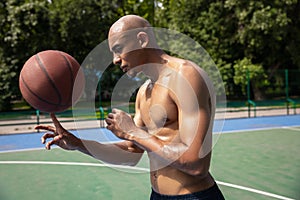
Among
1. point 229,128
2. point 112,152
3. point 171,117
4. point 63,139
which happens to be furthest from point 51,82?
point 229,128

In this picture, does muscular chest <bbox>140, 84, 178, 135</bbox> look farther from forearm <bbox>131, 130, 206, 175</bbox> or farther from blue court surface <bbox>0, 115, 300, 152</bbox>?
blue court surface <bbox>0, 115, 300, 152</bbox>

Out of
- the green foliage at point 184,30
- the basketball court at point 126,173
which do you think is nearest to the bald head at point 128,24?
the basketball court at point 126,173

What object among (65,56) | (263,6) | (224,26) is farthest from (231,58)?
(65,56)

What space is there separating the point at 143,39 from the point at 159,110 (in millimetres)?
391

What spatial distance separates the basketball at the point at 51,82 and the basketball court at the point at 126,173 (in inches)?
53.8

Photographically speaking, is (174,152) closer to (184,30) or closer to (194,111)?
(194,111)

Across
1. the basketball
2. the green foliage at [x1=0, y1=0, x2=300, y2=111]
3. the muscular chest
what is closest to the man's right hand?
the basketball

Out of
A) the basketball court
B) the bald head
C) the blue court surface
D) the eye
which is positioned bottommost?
the blue court surface

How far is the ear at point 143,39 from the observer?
5.98 ft

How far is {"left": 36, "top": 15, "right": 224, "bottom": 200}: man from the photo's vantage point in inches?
66.7

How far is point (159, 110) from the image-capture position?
191cm

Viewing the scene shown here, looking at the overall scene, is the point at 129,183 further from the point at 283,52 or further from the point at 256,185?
the point at 283,52

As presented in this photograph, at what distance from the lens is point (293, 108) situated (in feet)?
57.3

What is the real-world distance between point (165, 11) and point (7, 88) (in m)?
13.2
